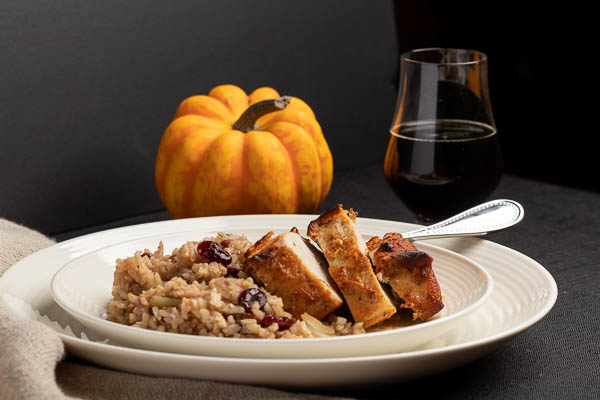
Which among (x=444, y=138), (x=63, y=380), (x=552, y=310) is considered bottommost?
(x=552, y=310)

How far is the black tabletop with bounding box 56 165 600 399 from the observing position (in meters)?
1.20

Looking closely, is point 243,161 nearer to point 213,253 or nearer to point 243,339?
point 213,253

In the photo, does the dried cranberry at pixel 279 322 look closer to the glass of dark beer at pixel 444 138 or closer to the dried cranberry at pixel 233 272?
the dried cranberry at pixel 233 272

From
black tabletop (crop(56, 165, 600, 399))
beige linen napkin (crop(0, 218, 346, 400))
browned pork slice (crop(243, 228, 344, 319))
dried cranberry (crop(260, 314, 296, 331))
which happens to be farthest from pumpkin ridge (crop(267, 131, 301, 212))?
beige linen napkin (crop(0, 218, 346, 400))

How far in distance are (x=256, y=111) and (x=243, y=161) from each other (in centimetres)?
15

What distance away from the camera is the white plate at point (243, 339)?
42.8 inches

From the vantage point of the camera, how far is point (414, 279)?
1296 mm

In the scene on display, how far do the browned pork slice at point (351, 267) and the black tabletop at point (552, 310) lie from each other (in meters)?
0.14

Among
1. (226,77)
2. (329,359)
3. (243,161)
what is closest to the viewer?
(329,359)

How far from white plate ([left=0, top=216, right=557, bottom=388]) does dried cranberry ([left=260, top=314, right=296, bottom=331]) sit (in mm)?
129

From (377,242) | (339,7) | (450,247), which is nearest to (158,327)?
(377,242)

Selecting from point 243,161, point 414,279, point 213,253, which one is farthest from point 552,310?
point 243,161

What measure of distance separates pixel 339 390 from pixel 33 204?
138 cm

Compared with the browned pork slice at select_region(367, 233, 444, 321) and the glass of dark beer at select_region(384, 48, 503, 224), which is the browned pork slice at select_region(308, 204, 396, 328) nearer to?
the browned pork slice at select_region(367, 233, 444, 321)
